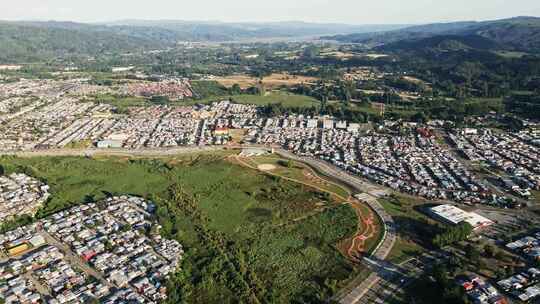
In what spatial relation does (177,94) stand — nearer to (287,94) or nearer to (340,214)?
(287,94)

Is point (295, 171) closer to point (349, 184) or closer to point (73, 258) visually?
point (349, 184)

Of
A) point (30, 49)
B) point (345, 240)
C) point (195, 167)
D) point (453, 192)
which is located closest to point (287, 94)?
point (195, 167)

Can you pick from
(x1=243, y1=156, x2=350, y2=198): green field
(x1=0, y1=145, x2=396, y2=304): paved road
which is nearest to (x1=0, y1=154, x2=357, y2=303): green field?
(x1=0, y1=145, x2=396, y2=304): paved road

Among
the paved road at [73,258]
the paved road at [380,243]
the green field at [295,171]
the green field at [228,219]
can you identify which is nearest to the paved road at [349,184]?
the paved road at [380,243]

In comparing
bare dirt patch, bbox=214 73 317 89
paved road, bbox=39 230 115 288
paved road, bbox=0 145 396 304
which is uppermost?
bare dirt patch, bbox=214 73 317 89

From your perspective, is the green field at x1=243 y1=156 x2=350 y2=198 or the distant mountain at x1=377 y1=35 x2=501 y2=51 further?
the distant mountain at x1=377 y1=35 x2=501 y2=51

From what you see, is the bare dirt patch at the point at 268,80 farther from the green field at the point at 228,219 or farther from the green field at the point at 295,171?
the green field at the point at 228,219

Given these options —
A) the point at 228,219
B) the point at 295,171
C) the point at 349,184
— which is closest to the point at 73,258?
the point at 228,219

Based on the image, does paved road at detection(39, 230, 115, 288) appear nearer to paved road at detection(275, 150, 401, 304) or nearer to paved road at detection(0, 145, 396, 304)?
paved road at detection(0, 145, 396, 304)

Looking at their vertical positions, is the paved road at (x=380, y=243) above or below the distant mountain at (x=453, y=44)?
below
